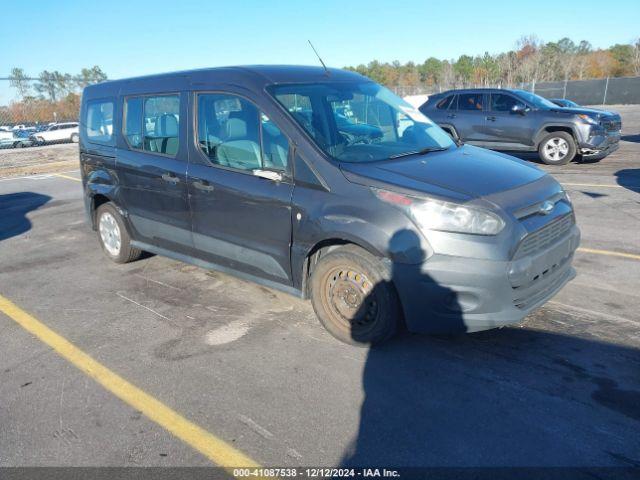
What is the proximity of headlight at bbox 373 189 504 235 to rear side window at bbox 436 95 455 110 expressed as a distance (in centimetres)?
1024

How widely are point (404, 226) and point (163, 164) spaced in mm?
2557

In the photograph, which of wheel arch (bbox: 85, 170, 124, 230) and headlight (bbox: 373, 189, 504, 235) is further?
wheel arch (bbox: 85, 170, 124, 230)

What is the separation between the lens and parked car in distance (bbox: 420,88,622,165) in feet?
36.0

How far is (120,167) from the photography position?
5273 mm

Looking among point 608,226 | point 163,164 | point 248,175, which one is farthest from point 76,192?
point 608,226

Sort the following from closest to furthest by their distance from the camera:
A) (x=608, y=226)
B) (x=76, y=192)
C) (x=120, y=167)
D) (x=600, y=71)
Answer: (x=120, y=167) < (x=608, y=226) < (x=76, y=192) < (x=600, y=71)

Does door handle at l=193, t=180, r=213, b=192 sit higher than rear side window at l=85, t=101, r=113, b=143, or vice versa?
rear side window at l=85, t=101, r=113, b=143

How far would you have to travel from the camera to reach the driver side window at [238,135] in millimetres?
3906

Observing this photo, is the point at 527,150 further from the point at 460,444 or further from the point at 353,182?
the point at 460,444

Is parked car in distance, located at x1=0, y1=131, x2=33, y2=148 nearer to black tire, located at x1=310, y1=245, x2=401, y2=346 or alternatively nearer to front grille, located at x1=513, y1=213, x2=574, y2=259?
black tire, located at x1=310, y1=245, x2=401, y2=346

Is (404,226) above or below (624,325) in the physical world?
above

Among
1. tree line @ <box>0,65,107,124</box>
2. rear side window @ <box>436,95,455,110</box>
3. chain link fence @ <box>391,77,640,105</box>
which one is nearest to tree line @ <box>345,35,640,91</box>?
chain link fence @ <box>391,77,640,105</box>

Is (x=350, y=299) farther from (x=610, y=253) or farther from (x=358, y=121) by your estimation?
(x=610, y=253)

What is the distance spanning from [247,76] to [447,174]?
A: 1834mm
